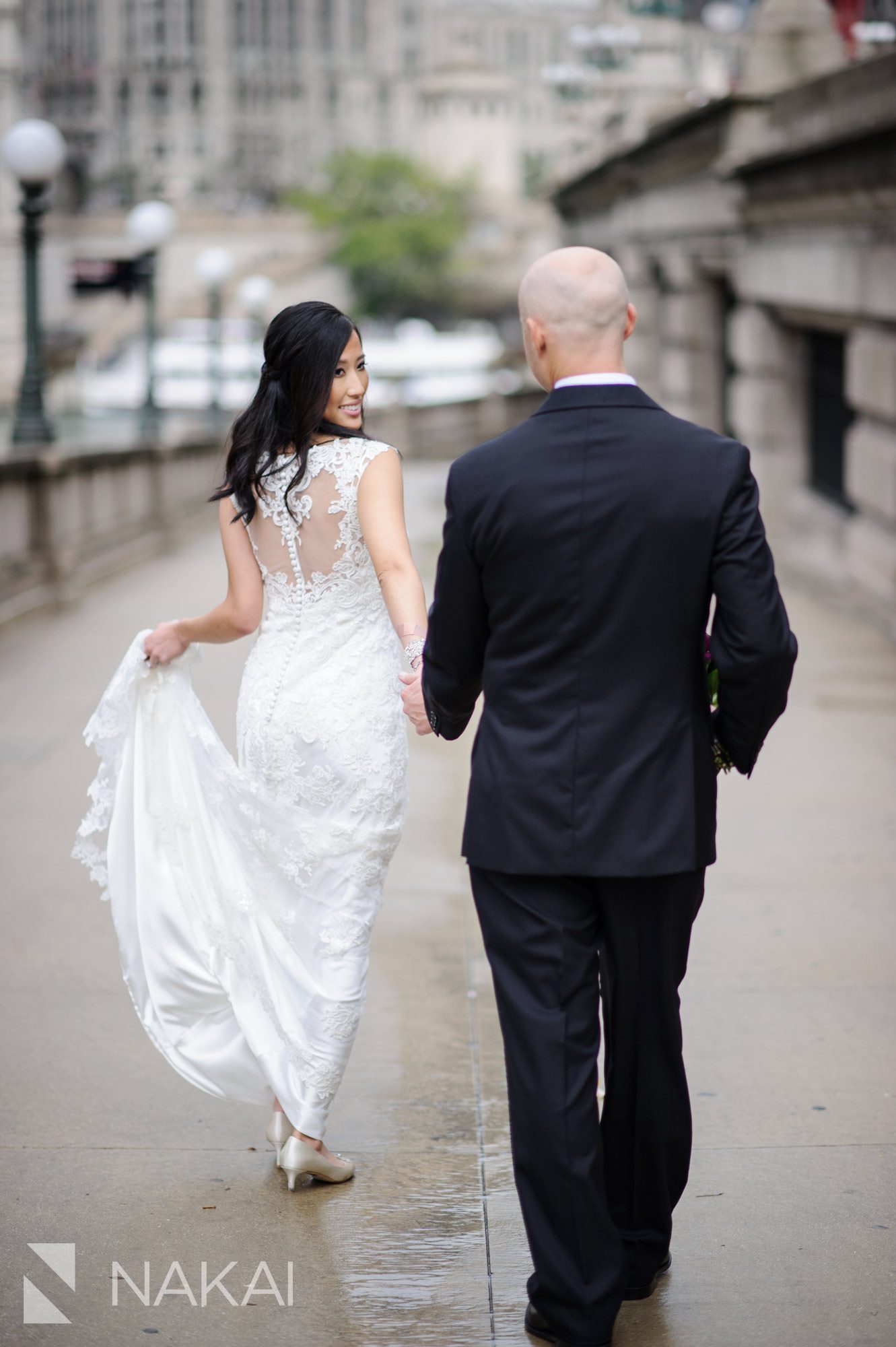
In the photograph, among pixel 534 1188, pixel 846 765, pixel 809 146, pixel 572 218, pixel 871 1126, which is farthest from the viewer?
pixel 572 218

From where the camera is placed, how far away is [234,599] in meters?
4.32

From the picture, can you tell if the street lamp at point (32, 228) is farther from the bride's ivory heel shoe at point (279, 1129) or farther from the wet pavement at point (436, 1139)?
the bride's ivory heel shoe at point (279, 1129)

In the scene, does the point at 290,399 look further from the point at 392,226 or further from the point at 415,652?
the point at 392,226

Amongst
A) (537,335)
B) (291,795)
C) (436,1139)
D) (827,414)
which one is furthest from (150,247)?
(537,335)

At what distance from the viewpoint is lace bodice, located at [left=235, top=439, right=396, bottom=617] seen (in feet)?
13.6

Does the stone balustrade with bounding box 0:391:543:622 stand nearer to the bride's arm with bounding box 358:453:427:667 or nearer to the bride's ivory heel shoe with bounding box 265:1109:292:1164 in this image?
the bride's arm with bounding box 358:453:427:667

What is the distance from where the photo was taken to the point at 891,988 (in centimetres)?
550

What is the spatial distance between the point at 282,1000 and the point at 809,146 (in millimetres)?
10339

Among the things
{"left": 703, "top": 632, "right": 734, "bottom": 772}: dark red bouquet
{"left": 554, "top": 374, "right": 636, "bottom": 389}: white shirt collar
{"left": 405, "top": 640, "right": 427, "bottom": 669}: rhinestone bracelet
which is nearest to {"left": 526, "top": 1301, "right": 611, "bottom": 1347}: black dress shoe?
{"left": 703, "top": 632, "right": 734, "bottom": 772}: dark red bouquet

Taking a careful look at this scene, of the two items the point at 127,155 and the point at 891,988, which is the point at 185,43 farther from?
the point at 891,988

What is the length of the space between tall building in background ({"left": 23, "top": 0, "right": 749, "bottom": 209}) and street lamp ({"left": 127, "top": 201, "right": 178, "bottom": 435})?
108171 millimetres

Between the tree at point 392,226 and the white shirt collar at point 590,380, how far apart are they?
95818mm

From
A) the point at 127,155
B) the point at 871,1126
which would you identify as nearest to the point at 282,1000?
the point at 871,1126

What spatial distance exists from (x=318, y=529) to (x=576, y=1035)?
152 centimetres
